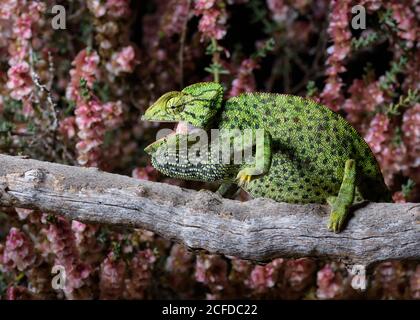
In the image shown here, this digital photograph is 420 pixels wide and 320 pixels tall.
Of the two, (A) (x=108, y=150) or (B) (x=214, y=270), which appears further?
(A) (x=108, y=150)

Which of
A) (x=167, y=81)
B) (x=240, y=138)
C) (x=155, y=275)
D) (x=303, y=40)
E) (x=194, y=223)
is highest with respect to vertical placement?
(x=303, y=40)

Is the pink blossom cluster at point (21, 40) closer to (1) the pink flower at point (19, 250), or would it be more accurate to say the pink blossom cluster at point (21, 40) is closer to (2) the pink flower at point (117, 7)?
(2) the pink flower at point (117, 7)

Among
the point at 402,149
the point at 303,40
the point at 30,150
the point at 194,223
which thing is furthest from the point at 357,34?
the point at 194,223

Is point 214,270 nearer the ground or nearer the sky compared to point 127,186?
nearer the ground

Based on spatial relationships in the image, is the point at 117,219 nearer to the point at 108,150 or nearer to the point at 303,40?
the point at 108,150

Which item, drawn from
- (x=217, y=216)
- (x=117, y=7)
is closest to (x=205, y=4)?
(x=117, y=7)

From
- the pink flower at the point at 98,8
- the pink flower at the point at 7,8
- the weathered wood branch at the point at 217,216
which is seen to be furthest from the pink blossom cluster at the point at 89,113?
the weathered wood branch at the point at 217,216

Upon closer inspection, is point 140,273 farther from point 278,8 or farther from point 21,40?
point 278,8

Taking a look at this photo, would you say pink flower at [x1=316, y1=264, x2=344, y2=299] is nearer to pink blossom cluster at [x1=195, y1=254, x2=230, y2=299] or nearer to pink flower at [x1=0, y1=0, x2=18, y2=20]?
pink blossom cluster at [x1=195, y1=254, x2=230, y2=299]
